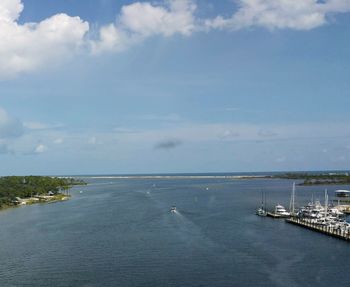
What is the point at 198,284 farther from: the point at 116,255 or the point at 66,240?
the point at 66,240

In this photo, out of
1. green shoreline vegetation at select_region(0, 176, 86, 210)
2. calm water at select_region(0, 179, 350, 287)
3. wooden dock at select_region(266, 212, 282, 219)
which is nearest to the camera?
calm water at select_region(0, 179, 350, 287)

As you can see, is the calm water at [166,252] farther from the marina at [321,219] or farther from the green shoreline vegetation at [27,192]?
the green shoreline vegetation at [27,192]

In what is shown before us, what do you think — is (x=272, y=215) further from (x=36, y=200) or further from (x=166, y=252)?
(x=36, y=200)

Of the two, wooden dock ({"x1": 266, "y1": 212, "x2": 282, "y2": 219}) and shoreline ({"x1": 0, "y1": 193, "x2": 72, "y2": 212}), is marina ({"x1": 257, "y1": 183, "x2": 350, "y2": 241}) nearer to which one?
wooden dock ({"x1": 266, "y1": 212, "x2": 282, "y2": 219})

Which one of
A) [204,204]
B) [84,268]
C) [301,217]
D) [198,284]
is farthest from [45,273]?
[204,204]

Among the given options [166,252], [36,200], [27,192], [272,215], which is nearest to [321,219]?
[272,215]

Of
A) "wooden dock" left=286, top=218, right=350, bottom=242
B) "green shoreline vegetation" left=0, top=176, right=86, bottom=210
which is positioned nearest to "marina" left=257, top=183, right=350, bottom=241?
"wooden dock" left=286, top=218, right=350, bottom=242
